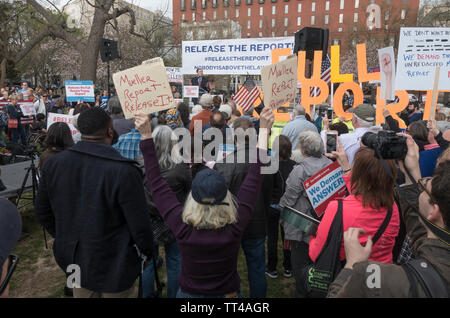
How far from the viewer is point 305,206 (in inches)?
120

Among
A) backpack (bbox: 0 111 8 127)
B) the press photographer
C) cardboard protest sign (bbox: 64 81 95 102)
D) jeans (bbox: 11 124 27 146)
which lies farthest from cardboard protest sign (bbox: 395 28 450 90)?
jeans (bbox: 11 124 27 146)

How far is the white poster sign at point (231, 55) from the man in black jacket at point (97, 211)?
28.8 feet

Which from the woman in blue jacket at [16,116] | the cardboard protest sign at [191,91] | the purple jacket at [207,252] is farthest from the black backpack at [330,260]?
the woman in blue jacket at [16,116]

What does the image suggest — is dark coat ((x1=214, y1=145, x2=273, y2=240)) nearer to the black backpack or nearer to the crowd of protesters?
the crowd of protesters

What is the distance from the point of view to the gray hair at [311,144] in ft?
10.1

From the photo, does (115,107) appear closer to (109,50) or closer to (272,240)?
(272,240)

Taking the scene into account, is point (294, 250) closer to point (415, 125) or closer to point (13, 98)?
point (415, 125)

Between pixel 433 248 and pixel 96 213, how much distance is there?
186 cm

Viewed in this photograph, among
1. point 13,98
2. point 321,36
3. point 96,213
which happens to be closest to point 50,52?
point 13,98

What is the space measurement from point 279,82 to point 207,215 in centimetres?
153

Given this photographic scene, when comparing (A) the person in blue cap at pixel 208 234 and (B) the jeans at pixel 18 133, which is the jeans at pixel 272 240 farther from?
(B) the jeans at pixel 18 133

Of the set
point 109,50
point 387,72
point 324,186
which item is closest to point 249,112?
point 387,72

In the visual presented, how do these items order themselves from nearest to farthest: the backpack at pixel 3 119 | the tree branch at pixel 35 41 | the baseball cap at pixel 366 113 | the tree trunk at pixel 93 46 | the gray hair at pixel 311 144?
the gray hair at pixel 311 144 < the baseball cap at pixel 366 113 < the backpack at pixel 3 119 < the tree trunk at pixel 93 46 < the tree branch at pixel 35 41

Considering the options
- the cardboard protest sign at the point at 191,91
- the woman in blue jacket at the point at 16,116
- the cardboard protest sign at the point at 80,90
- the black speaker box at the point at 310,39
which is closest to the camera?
the black speaker box at the point at 310,39
